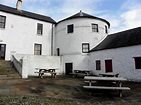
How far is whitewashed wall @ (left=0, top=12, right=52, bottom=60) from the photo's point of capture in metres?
17.8

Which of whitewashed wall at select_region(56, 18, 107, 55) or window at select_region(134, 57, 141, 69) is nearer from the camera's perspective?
→ window at select_region(134, 57, 141, 69)

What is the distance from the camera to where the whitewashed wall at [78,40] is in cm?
1897

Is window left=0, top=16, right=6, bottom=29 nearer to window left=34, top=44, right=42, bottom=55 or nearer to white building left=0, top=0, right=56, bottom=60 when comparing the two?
white building left=0, top=0, right=56, bottom=60

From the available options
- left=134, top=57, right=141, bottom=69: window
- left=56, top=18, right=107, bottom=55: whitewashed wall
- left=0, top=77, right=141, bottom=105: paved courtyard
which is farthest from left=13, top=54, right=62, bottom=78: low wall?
left=134, top=57, right=141, bottom=69: window

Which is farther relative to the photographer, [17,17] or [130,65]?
[17,17]

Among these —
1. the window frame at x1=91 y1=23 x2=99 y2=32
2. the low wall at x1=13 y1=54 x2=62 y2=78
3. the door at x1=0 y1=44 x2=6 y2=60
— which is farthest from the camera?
the window frame at x1=91 y1=23 x2=99 y2=32

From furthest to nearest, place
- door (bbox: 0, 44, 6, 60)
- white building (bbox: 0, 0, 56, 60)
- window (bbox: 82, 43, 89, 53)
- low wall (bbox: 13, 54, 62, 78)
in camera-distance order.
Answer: window (bbox: 82, 43, 89, 53), white building (bbox: 0, 0, 56, 60), door (bbox: 0, 44, 6, 60), low wall (bbox: 13, 54, 62, 78)

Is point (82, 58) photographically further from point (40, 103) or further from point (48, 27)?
point (40, 103)

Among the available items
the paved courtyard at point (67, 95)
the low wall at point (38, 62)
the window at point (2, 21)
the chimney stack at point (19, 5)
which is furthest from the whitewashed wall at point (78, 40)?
the paved courtyard at point (67, 95)

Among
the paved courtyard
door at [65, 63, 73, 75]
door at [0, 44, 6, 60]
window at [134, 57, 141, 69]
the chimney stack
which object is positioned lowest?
the paved courtyard

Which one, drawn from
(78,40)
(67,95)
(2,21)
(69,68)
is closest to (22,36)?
(2,21)

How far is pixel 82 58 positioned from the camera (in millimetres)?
18953

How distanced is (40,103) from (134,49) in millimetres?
11619

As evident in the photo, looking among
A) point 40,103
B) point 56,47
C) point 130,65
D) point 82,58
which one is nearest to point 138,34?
point 130,65
